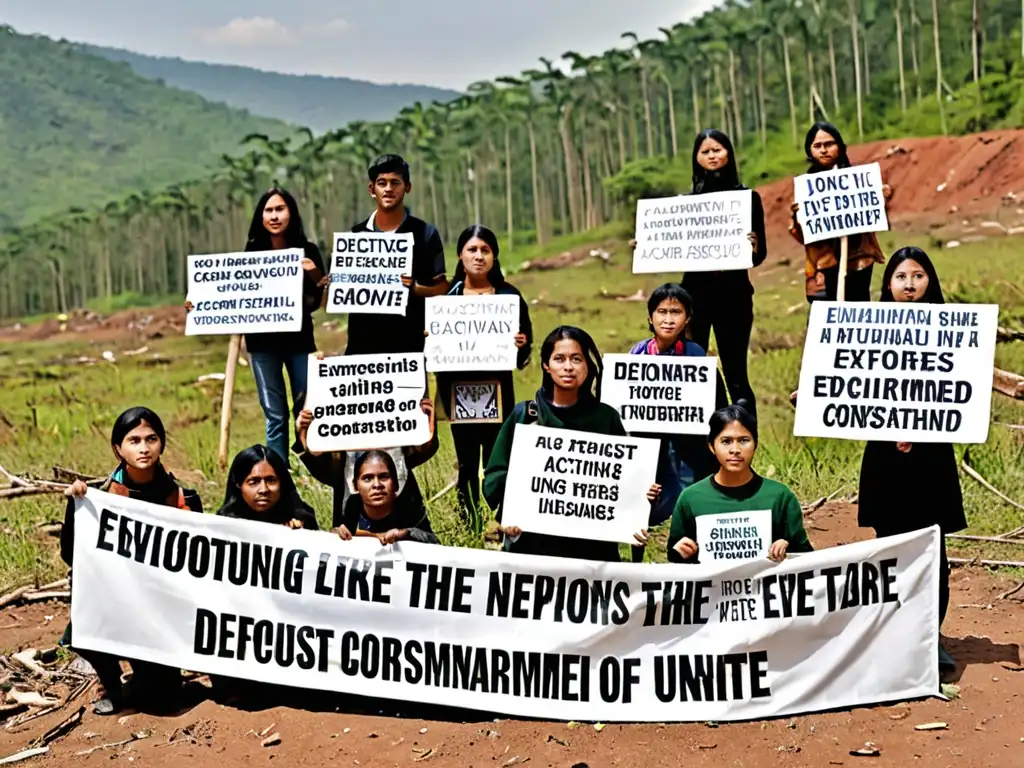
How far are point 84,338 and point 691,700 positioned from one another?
5209 cm

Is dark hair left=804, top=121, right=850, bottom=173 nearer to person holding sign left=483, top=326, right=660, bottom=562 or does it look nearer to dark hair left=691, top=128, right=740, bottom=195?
dark hair left=691, top=128, right=740, bottom=195

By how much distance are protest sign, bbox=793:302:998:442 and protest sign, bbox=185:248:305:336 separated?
9.74 feet

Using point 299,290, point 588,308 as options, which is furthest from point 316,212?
point 299,290

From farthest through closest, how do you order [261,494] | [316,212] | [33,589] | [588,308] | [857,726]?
[316,212], [588,308], [33,589], [261,494], [857,726]

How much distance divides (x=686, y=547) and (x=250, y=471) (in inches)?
73.4

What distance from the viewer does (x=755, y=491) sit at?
483cm

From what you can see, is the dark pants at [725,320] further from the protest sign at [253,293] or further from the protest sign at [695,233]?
the protest sign at [253,293]

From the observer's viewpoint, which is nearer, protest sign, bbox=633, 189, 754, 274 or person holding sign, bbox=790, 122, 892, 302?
protest sign, bbox=633, 189, 754, 274

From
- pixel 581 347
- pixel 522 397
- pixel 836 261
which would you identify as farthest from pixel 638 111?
pixel 581 347

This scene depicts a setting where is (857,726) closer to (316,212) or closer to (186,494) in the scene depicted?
(186,494)

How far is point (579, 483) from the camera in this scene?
502 centimetres

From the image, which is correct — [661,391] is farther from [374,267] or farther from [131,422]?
[131,422]

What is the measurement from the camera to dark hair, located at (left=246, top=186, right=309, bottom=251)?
22.0ft

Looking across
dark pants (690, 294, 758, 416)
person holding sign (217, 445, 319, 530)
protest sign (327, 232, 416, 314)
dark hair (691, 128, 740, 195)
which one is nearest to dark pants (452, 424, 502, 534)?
protest sign (327, 232, 416, 314)
